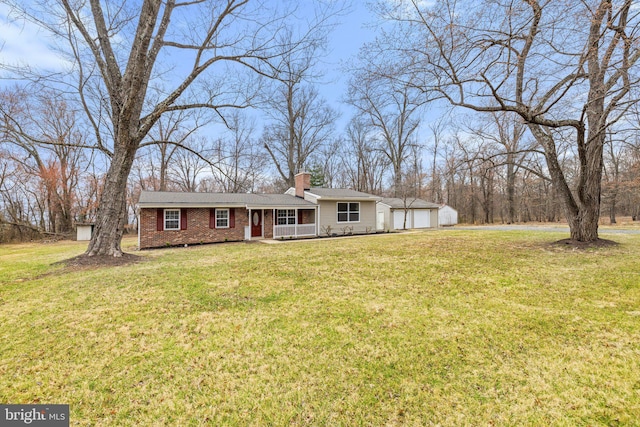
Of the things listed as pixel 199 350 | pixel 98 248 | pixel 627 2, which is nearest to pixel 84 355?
pixel 199 350

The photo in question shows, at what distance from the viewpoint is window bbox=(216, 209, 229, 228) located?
14841mm

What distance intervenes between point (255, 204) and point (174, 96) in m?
7.47

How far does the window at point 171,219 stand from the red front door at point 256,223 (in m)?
4.05

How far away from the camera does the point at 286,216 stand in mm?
17391

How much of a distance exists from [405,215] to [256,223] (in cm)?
1348

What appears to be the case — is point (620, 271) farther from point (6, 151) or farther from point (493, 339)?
point (6, 151)

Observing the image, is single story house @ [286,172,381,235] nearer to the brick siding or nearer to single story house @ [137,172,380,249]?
single story house @ [137,172,380,249]

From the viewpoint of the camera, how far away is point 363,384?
8.79 feet

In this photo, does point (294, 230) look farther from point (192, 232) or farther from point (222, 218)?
point (192, 232)

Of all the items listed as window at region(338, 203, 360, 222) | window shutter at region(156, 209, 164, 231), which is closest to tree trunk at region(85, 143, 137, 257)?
window shutter at region(156, 209, 164, 231)

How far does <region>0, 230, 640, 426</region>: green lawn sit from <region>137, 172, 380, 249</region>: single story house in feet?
23.2

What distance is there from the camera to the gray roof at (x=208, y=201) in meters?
13.2

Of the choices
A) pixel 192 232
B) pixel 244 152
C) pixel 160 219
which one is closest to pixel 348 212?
pixel 192 232

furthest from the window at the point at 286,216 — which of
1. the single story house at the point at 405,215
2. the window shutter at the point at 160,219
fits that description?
the single story house at the point at 405,215
